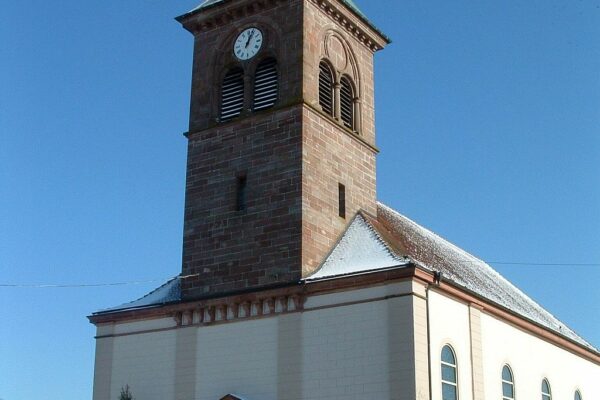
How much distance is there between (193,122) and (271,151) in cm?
422

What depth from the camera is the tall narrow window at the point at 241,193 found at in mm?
35031

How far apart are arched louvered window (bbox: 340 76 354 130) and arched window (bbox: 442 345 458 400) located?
10.1 meters

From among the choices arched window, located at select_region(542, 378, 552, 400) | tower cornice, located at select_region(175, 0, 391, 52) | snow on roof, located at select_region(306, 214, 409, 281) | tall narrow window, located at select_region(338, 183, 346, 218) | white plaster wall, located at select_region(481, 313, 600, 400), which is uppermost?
tower cornice, located at select_region(175, 0, 391, 52)

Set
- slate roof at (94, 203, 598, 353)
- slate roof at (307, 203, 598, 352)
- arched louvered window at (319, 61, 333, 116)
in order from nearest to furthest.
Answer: slate roof at (94, 203, 598, 353) < slate roof at (307, 203, 598, 352) < arched louvered window at (319, 61, 333, 116)

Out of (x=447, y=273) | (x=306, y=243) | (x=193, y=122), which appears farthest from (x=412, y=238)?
(x=193, y=122)

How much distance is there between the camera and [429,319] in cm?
→ 3052

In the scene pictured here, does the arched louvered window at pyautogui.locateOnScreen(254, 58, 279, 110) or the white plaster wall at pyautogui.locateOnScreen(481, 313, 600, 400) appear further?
the arched louvered window at pyautogui.locateOnScreen(254, 58, 279, 110)

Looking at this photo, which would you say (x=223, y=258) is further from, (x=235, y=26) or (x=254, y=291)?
(x=235, y=26)

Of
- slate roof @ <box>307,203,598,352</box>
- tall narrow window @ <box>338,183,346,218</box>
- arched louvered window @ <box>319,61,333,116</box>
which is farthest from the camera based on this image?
arched louvered window @ <box>319,61,333,116</box>

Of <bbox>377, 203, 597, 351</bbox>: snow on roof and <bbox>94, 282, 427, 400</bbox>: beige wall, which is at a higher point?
<bbox>377, 203, 597, 351</bbox>: snow on roof

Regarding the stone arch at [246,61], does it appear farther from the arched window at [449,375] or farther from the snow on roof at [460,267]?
the arched window at [449,375]

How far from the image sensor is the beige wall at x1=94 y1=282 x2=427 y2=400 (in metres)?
29.8

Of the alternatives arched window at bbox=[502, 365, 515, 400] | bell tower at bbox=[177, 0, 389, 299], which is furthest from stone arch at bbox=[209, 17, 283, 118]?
arched window at bbox=[502, 365, 515, 400]

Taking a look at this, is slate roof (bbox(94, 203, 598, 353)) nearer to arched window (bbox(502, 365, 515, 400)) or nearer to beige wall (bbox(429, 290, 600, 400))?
beige wall (bbox(429, 290, 600, 400))
